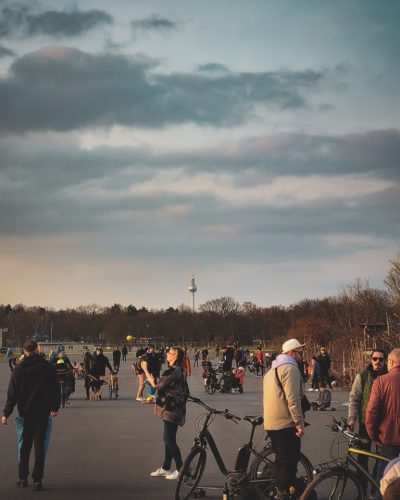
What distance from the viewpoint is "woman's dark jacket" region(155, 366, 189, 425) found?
10766 millimetres

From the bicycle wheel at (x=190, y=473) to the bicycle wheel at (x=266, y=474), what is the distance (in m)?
0.64

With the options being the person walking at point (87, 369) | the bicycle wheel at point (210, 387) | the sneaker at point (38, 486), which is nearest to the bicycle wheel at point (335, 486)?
the sneaker at point (38, 486)

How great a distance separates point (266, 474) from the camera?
360 inches

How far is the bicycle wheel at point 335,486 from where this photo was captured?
7.80 meters

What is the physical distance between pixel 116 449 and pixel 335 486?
22.6 ft

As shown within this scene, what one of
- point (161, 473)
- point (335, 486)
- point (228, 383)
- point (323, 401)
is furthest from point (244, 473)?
point (228, 383)

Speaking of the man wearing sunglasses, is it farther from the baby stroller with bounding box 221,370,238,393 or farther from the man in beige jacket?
the baby stroller with bounding box 221,370,238,393

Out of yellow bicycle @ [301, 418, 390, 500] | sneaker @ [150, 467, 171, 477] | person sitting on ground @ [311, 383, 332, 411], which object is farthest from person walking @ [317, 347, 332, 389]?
yellow bicycle @ [301, 418, 390, 500]

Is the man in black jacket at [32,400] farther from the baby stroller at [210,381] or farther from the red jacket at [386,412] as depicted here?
the baby stroller at [210,381]

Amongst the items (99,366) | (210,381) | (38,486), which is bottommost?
(38,486)

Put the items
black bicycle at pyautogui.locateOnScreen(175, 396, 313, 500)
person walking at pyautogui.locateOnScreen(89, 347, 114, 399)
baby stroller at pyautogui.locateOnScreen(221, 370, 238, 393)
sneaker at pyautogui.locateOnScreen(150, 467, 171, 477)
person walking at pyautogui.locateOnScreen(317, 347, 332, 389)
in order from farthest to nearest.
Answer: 1. baby stroller at pyautogui.locateOnScreen(221, 370, 238, 393)
2. person walking at pyautogui.locateOnScreen(89, 347, 114, 399)
3. person walking at pyautogui.locateOnScreen(317, 347, 332, 389)
4. sneaker at pyautogui.locateOnScreen(150, 467, 171, 477)
5. black bicycle at pyautogui.locateOnScreen(175, 396, 313, 500)

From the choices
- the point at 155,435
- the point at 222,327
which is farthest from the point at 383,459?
the point at 222,327

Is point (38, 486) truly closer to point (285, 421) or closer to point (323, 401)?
point (285, 421)

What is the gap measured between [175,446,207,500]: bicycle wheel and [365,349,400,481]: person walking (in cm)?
196
